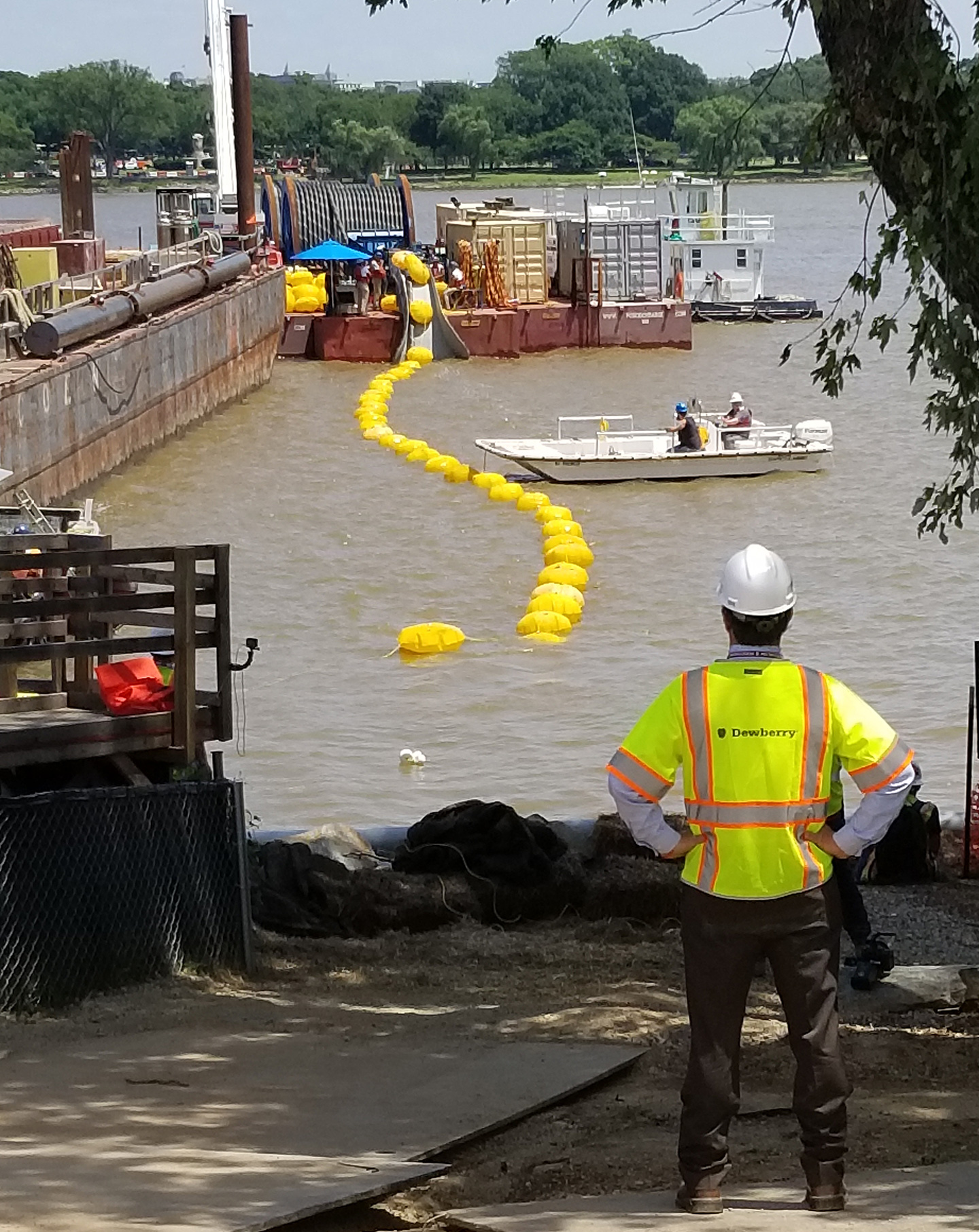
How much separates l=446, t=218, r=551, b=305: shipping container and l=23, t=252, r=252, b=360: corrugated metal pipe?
33.7ft

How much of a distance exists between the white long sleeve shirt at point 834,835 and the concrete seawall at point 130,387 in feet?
70.7

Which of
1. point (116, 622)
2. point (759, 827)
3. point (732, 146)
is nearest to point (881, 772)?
point (759, 827)

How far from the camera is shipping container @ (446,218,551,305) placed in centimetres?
5528

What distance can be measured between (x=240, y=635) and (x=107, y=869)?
13.9m

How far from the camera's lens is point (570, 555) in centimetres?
2473

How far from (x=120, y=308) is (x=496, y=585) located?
1410 cm

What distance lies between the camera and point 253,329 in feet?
156

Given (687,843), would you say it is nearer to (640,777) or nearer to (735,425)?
(640,777)

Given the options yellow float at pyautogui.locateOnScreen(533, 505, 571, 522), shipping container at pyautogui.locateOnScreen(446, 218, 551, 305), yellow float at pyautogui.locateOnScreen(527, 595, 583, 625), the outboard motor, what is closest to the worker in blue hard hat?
the outboard motor

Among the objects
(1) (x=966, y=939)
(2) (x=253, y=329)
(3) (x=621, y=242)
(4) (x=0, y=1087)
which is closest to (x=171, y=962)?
(4) (x=0, y=1087)

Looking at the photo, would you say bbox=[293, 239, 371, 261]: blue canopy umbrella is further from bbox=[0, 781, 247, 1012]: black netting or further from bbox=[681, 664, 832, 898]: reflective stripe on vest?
bbox=[681, 664, 832, 898]: reflective stripe on vest

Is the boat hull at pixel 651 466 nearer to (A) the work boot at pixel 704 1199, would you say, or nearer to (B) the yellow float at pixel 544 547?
(B) the yellow float at pixel 544 547

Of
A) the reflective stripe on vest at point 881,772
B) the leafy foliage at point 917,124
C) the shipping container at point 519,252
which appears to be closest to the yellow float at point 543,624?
the leafy foliage at point 917,124

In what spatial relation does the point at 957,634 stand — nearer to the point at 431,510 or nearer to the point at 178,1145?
the point at 431,510
